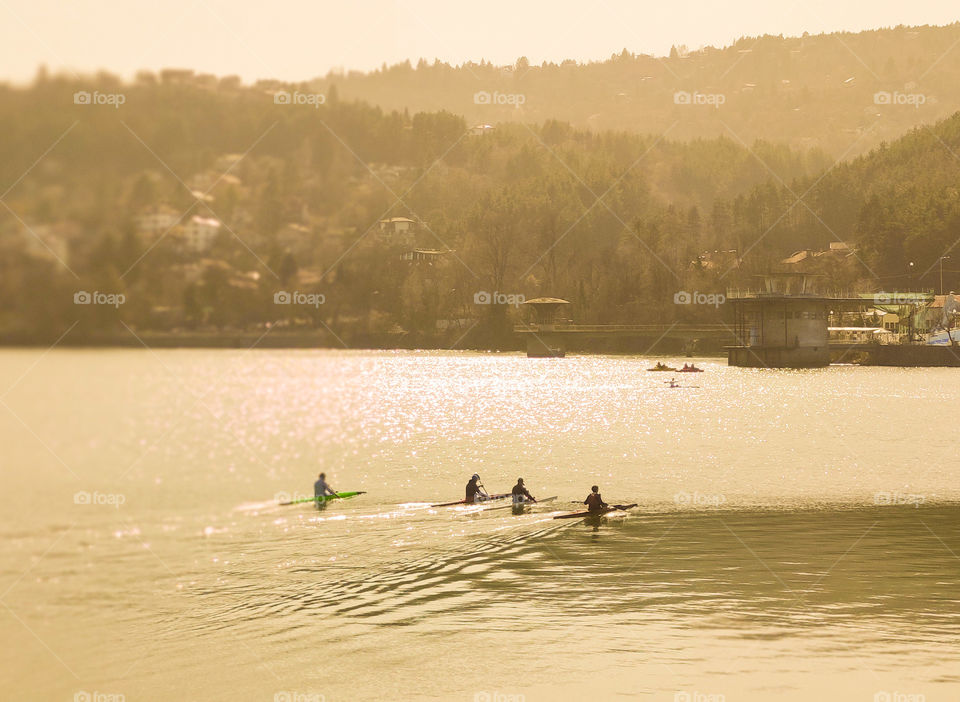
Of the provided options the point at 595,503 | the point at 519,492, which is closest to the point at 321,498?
the point at 519,492

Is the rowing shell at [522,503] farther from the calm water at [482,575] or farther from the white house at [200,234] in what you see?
the white house at [200,234]

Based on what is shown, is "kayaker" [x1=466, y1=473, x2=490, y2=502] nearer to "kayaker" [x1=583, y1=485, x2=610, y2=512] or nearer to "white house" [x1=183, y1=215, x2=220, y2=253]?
"kayaker" [x1=583, y1=485, x2=610, y2=512]

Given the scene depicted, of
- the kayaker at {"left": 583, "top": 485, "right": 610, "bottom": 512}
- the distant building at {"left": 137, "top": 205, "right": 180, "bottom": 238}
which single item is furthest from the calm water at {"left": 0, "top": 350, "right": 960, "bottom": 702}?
the distant building at {"left": 137, "top": 205, "right": 180, "bottom": 238}

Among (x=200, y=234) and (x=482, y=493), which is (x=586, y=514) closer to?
(x=482, y=493)

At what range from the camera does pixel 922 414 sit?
115 m

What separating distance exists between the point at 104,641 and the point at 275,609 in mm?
5906

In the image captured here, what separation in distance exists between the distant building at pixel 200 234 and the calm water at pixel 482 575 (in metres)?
5.82

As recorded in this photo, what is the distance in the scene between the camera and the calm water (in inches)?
1096

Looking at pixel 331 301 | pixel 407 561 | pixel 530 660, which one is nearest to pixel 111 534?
pixel 407 561

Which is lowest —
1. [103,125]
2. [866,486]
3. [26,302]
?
[866,486]

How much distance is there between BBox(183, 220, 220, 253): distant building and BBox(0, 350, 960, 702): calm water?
229 inches

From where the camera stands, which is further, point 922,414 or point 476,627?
point 922,414

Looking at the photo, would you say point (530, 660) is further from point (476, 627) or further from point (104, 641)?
point (104, 641)

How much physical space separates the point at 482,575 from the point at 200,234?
61.1 ft
